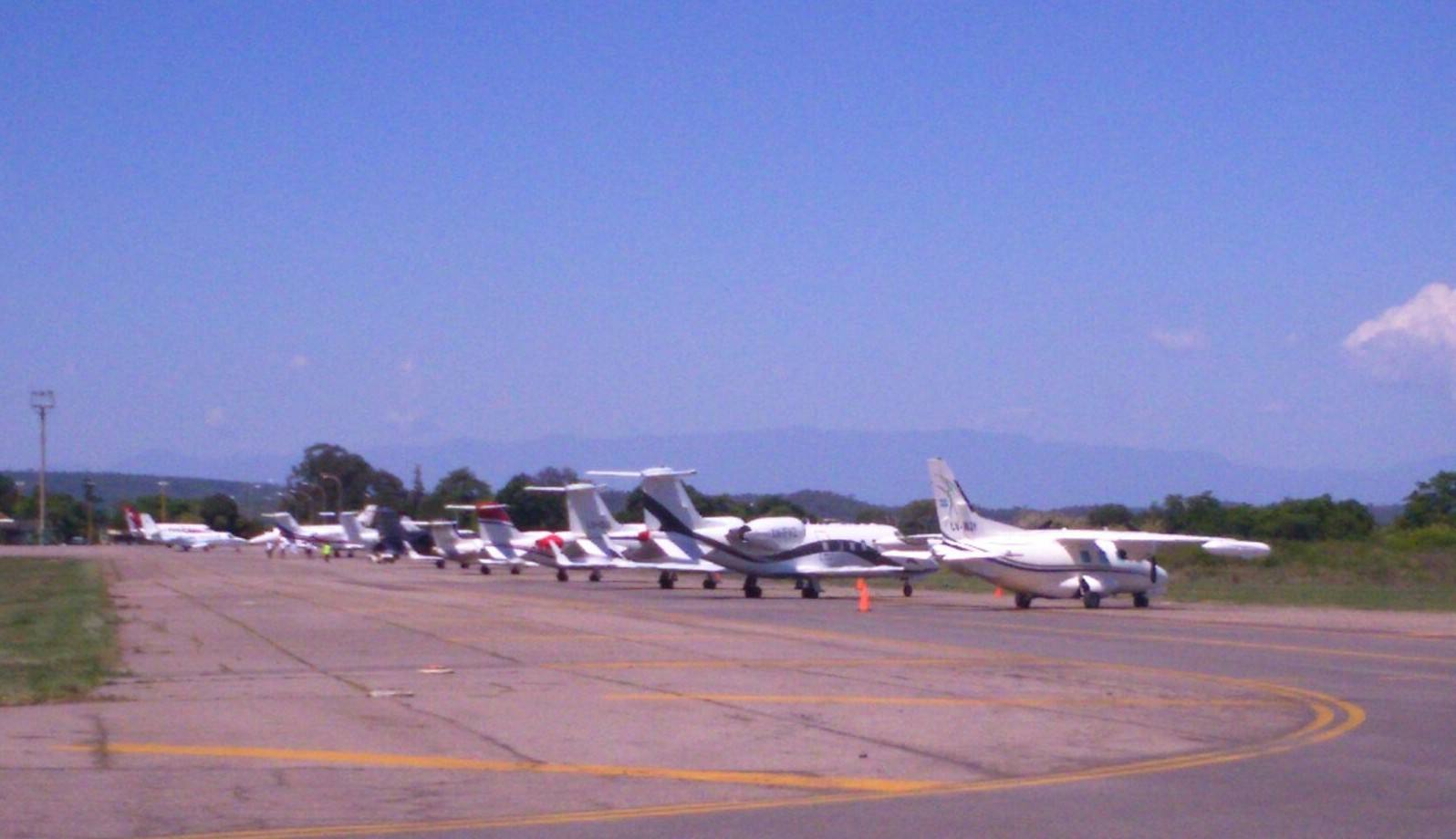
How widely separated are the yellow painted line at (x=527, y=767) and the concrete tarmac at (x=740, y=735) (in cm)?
5

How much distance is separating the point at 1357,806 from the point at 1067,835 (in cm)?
260

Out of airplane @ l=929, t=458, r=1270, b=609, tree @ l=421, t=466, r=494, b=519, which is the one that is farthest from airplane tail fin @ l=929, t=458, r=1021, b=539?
tree @ l=421, t=466, r=494, b=519

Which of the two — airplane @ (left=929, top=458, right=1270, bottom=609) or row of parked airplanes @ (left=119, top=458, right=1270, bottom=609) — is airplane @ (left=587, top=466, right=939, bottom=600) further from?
airplane @ (left=929, top=458, right=1270, bottom=609)

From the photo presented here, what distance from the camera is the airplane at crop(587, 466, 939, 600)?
50406mm

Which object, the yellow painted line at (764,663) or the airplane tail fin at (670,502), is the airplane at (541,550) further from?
the yellow painted line at (764,663)

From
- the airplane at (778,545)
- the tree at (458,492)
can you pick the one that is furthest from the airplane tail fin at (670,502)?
the tree at (458,492)

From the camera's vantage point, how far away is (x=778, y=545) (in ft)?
164

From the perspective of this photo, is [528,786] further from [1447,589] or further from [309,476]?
[309,476]

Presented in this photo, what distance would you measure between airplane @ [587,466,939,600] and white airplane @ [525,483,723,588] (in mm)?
449

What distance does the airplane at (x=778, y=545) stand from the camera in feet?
165

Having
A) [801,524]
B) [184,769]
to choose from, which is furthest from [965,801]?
[801,524]

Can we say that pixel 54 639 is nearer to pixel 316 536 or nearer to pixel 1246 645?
pixel 1246 645

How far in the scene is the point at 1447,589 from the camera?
5628 centimetres

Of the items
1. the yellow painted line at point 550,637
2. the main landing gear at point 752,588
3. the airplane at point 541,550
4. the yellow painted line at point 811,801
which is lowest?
the main landing gear at point 752,588
